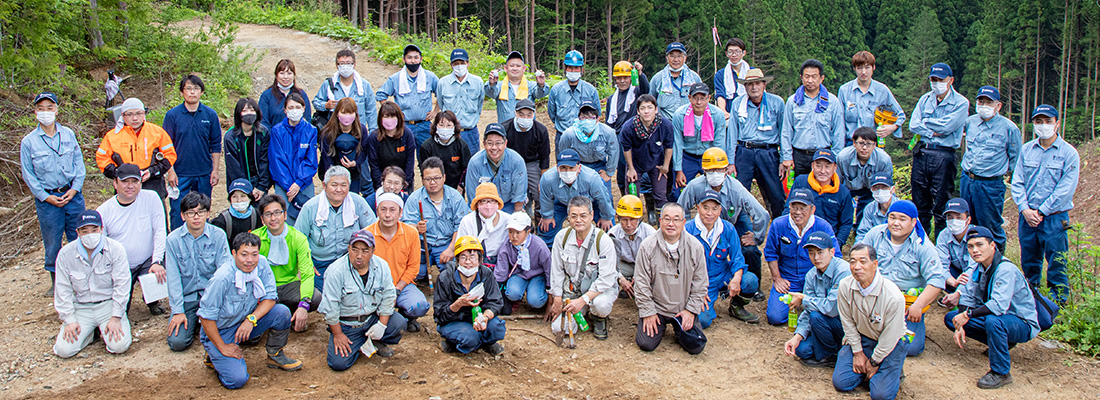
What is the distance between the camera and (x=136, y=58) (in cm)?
1409

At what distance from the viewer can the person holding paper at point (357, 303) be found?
5.76m

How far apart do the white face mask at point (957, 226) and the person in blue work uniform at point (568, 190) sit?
3.22 meters

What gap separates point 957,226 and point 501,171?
14.8ft

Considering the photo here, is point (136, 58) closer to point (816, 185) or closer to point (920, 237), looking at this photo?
point (816, 185)

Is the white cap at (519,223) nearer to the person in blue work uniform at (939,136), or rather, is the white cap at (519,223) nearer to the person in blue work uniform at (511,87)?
the person in blue work uniform at (511,87)

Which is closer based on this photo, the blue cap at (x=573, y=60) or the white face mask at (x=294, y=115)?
the white face mask at (x=294, y=115)

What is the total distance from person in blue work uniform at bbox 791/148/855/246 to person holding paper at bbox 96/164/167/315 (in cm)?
630

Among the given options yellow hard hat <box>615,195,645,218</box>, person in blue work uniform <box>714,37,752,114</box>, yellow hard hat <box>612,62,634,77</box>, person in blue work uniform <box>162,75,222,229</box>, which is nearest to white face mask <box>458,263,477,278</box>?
yellow hard hat <box>615,195,645,218</box>

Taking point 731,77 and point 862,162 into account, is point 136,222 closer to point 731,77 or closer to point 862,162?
point 731,77

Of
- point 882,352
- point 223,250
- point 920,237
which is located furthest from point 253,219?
point 920,237

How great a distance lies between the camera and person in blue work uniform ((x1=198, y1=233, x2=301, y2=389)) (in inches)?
220

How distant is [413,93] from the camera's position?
9.24 metres

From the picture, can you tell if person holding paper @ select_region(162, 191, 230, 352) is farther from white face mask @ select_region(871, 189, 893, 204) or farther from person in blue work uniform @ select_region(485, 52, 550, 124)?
white face mask @ select_region(871, 189, 893, 204)

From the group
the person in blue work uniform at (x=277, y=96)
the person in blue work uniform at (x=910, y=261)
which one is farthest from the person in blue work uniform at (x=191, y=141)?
the person in blue work uniform at (x=910, y=261)
